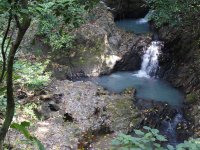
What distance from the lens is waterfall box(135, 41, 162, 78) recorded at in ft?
48.1

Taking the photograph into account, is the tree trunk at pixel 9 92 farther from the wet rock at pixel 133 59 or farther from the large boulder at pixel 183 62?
the wet rock at pixel 133 59

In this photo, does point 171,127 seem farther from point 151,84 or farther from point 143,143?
point 143,143

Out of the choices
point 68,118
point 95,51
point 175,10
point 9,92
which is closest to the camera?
point 9,92

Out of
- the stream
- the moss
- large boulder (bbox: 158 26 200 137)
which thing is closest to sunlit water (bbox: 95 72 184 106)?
the stream

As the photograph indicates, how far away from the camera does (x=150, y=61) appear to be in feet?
49.0

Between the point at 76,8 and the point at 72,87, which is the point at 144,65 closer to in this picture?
the point at 72,87

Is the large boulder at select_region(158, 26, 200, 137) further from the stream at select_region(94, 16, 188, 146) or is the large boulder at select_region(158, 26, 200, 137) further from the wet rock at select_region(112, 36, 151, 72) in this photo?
the wet rock at select_region(112, 36, 151, 72)

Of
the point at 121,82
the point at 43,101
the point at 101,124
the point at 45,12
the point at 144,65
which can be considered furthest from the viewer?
the point at 144,65

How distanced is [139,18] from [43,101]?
457 inches

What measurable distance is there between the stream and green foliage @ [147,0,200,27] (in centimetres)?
266

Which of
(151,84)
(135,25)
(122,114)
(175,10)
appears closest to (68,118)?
(122,114)

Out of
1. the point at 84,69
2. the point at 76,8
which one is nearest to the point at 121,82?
the point at 84,69

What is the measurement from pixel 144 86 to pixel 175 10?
3614 mm

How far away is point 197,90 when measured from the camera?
11844 millimetres
